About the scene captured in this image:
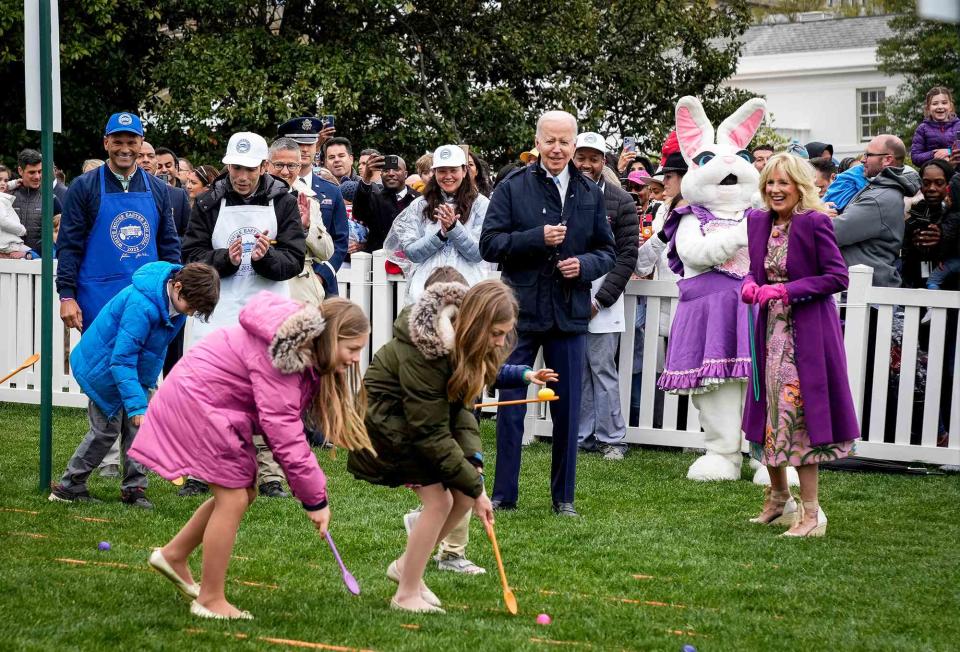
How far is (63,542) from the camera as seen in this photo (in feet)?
22.0

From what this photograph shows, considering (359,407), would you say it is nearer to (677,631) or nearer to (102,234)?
(677,631)

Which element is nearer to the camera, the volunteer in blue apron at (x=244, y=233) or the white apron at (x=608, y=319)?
the volunteer in blue apron at (x=244, y=233)

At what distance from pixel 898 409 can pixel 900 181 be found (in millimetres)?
1748

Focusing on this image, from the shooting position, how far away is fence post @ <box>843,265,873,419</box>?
32.1 feet

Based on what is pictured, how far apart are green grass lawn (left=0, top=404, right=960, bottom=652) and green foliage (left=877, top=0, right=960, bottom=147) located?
109ft

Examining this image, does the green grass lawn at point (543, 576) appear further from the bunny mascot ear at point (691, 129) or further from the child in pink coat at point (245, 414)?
the bunny mascot ear at point (691, 129)

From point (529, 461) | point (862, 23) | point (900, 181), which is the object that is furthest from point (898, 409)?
point (862, 23)

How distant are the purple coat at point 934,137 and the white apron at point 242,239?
276 inches

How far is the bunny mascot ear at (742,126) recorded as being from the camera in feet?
30.8

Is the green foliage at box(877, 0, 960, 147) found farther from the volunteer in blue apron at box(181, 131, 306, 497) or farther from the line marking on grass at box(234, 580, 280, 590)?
the line marking on grass at box(234, 580, 280, 590)

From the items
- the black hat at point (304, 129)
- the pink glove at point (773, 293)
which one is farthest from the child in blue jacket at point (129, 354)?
the black hat at point (304, 129)

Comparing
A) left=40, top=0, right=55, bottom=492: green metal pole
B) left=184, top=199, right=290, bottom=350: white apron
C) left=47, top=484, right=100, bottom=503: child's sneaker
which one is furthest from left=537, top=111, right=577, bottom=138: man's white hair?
left=47, top=484, right=100, bottom=503: child's sneaker

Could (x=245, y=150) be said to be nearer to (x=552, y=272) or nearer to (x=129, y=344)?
(x=129, y=344)

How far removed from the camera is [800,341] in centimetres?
743
